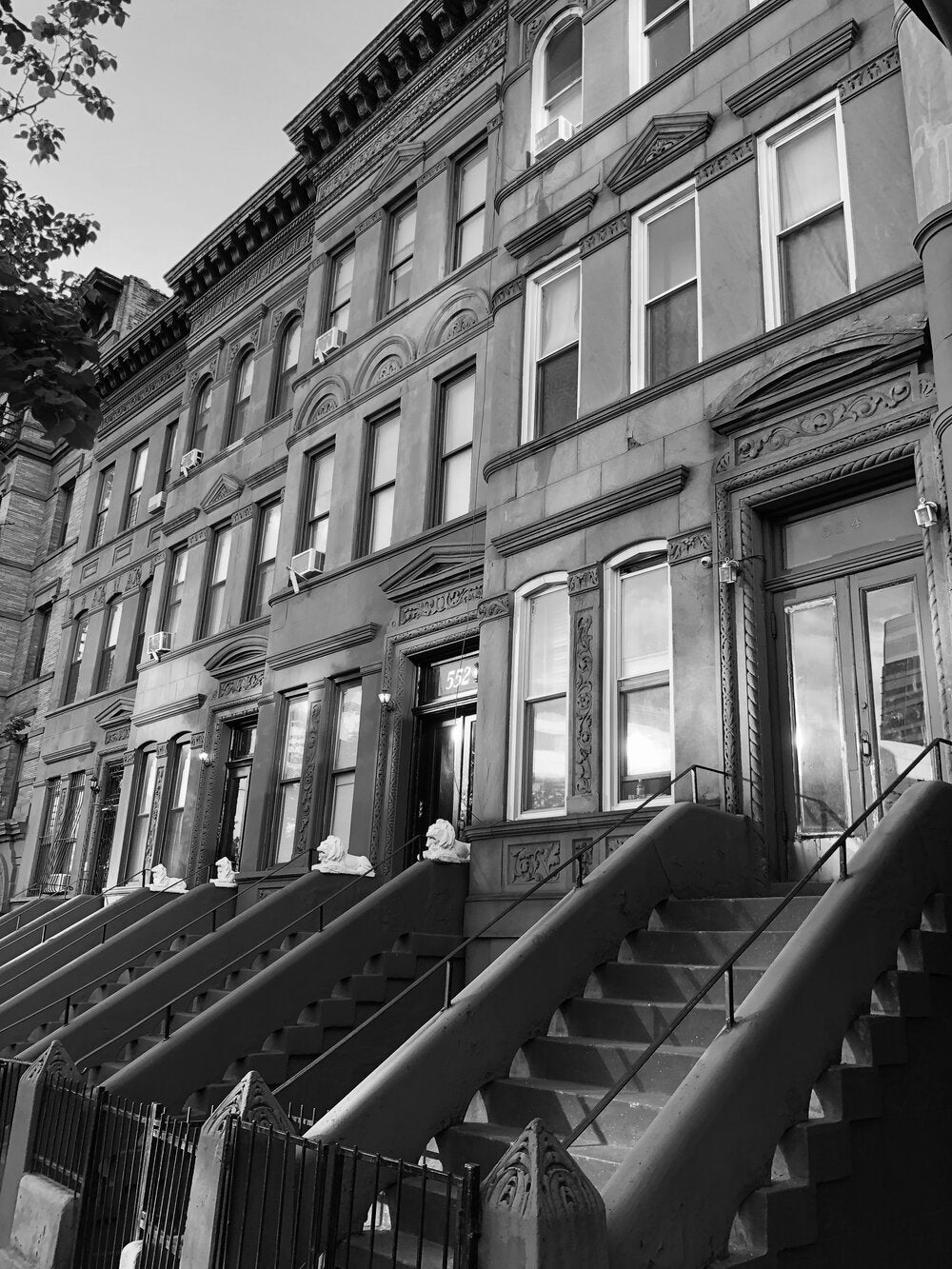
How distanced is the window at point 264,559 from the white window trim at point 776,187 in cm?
1009

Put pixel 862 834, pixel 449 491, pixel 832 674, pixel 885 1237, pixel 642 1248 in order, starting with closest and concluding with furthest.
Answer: pixel 642 1248 < pixel 885 1237 < pixel 862 834 < pixel 832 674 < pixel 449 491

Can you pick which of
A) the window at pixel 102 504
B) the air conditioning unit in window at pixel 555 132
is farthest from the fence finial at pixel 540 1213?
the window at pixel 102 504

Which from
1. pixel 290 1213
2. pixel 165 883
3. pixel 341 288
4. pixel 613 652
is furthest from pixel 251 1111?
pixel 341 288

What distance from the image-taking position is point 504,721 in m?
11.5

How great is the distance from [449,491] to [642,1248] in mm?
10819

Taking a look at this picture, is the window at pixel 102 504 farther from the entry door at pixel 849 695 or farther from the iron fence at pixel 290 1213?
the iron fence at pixel 290 1213

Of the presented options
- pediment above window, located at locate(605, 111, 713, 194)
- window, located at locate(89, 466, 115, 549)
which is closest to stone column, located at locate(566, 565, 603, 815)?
pediment above window, located at locate(605, 111, 713, 194)

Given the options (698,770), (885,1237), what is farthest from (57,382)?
(885,1237)

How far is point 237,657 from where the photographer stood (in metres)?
17.9

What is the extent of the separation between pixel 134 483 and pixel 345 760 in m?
12.7

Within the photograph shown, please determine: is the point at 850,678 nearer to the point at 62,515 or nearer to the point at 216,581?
the point at 216,581

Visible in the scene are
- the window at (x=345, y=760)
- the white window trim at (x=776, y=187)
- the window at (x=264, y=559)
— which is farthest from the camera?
the window at (x=264, y=559)

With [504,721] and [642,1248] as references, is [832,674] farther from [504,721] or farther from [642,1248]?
[642,1248]

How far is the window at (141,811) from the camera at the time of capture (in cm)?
1928
